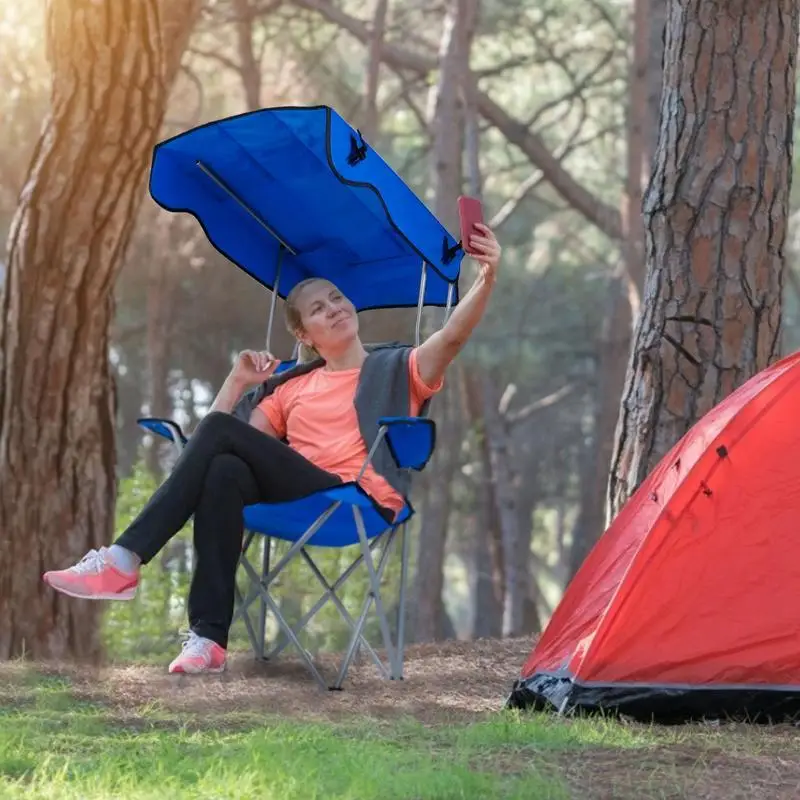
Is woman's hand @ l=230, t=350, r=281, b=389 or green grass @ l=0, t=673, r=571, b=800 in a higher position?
woman's hand @ l=230, t=350, r=281, b=389

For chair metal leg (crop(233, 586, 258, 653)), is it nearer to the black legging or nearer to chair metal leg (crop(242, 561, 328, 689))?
chair metal leg (crop(242, 561, 328, 689))

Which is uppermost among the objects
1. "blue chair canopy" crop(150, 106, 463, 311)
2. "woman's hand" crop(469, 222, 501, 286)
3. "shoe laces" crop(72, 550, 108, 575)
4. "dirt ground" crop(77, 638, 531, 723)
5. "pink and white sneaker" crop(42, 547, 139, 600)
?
"blue chair canopy" crop(150, 106, 463, 311)

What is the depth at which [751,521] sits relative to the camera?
124 inches

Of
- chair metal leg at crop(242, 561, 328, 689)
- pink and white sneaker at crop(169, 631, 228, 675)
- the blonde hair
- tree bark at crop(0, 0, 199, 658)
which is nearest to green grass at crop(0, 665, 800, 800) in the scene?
pink and white sneaker at crop(169, 631, 228, 675)

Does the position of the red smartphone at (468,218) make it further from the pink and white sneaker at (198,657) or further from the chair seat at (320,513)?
the pink and white sneaker at (198,657)

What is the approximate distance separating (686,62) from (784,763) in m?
2.27

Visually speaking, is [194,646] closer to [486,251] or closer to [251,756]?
[251,756]

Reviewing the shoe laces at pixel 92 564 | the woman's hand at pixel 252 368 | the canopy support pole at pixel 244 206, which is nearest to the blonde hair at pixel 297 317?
the woman's hand at pixel 252 368

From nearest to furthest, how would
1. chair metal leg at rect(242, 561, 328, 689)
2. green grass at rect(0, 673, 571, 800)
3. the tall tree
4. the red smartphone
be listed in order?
green grass at rect(0, 673, 571, 800)
the red smartphone
chair metal leg at rect(242, 561, 328, 689)
the tall tree

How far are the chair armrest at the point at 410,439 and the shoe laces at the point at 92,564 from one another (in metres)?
0.71

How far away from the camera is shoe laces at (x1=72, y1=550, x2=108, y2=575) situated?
126 inches

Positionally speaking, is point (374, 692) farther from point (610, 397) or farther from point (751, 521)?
point (610, 397)

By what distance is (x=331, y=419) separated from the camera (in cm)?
382

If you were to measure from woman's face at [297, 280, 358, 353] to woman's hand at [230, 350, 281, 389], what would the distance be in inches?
5.9
